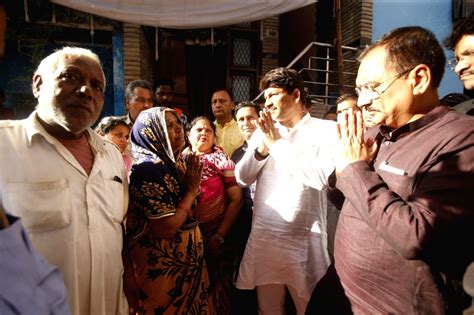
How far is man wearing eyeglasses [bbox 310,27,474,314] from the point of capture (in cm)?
111

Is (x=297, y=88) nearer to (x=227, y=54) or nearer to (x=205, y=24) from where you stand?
(x=205, y=24)

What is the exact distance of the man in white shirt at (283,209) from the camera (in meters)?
2.39

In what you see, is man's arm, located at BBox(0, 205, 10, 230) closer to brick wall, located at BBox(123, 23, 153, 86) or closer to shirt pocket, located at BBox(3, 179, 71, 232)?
shirt pocket, located at BBox(3, 179, 71, 232)

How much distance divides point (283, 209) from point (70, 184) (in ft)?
5.02

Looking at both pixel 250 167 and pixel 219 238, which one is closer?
pixel 250 167

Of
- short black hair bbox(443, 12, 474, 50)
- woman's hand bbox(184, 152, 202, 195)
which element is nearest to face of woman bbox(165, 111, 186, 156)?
woman's hand bbox(184, 152, 202, 195)

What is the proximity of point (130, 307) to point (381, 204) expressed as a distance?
169 centimetres

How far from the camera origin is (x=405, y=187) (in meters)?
1.26

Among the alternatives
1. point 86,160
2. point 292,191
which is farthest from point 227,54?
point 86,160

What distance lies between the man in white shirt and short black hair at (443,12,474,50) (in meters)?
0.91

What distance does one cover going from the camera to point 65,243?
1.50 meters

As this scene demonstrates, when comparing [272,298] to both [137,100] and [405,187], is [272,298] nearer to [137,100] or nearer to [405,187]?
[405,187]

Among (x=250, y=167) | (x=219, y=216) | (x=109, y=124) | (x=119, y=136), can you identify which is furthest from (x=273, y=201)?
(x=109, y=124)

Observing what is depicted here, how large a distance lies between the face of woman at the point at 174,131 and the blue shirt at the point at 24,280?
4.60 ft
